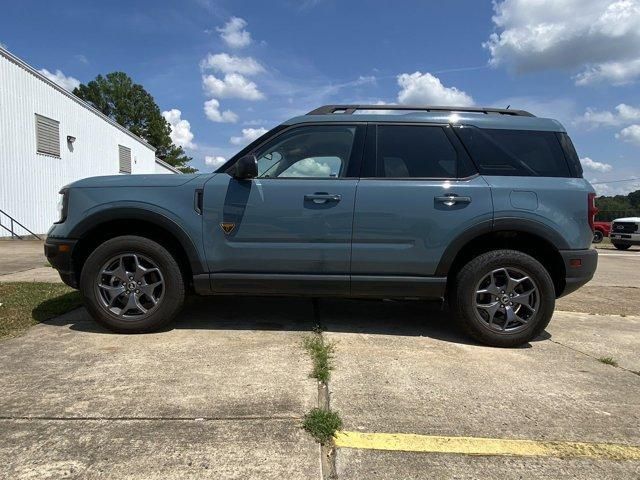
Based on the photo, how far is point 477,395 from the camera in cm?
300

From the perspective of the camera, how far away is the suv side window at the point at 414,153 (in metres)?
4.10

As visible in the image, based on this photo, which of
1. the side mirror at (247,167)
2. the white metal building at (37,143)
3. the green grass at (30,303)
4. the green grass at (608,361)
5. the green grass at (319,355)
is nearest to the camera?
the green grass at (319,355)

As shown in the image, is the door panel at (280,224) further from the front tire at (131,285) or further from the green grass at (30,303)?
the green grass at (30,303)

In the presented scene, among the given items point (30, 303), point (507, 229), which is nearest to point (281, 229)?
point (507, 229)

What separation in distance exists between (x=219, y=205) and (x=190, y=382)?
5.09 feet

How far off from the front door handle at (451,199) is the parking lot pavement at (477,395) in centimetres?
119

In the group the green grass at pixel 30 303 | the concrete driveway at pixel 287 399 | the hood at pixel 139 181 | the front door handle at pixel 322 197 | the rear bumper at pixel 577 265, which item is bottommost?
the concrete driveway at pixel 287 399

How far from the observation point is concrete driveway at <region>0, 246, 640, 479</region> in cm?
222

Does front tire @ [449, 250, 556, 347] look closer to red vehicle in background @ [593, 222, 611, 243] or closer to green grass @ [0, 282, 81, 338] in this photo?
green grass @ [0, 282, 81, 338]

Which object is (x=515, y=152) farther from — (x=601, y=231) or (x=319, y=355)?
(x=601, y=231)

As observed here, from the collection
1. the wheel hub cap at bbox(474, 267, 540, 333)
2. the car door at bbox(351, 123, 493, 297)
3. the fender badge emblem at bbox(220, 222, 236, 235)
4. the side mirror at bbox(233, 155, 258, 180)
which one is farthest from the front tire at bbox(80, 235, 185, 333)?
the wheel hub cap at bbox(474, 267, 540, 333)

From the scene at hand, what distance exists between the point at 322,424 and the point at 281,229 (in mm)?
1889

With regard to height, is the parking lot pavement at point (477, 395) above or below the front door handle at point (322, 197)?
below

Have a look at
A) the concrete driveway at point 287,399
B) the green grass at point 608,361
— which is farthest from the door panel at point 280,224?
the green grass at point 608,361
